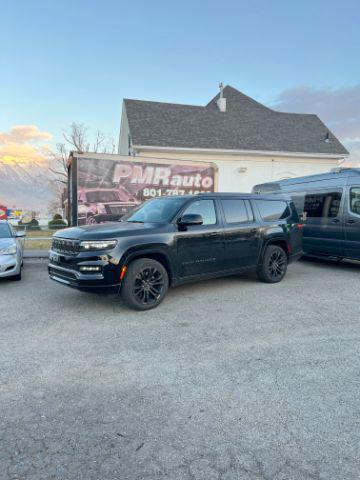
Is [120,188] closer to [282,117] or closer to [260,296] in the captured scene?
[260,296]

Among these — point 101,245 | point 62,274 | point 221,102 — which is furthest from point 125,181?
point 221,102

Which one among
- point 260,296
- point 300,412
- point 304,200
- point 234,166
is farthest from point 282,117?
point 300,412

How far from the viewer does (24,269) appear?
353 inches

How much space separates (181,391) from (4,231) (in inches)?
261

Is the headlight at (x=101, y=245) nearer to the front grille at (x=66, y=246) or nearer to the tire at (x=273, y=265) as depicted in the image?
the front grille at (x=66, y=246)

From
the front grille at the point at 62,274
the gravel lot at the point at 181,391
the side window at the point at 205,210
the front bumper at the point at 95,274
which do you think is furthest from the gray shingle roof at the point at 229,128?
the gravel lot at the point at 181,391

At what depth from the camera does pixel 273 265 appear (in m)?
7.20

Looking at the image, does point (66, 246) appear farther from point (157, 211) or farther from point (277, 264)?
point (277, 264)

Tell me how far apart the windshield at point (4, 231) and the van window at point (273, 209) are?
5.74 meters

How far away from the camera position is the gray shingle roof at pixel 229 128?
17.8 meters

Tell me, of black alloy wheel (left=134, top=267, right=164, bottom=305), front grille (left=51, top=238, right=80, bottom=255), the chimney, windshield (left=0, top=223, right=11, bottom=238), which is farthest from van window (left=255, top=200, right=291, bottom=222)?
the chimney

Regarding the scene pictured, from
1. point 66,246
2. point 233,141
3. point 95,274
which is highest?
point 233,141

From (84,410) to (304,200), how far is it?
8771mm

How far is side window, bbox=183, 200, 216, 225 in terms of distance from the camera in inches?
236
